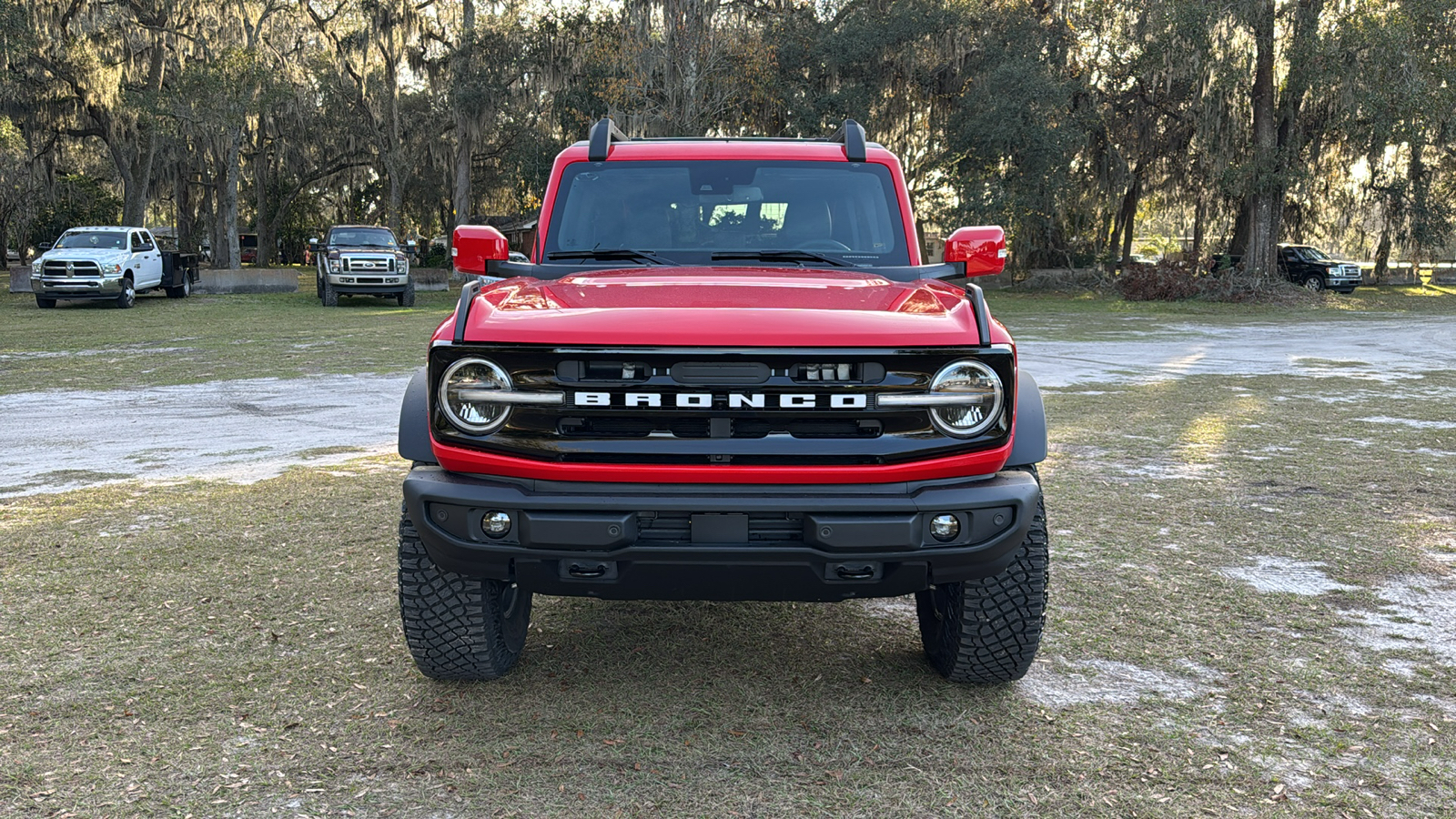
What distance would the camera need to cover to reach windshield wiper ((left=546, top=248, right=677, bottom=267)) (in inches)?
175

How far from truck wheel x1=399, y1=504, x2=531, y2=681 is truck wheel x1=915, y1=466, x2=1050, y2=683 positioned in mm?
1455

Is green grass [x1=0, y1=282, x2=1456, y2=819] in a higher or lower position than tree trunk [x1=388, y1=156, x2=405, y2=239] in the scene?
lower

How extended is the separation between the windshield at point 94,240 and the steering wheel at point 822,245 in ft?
80.1

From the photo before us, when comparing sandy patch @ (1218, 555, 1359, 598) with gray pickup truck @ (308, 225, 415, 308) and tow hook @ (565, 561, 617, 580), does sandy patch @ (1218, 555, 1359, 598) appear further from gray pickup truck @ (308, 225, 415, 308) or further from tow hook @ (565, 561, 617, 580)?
gray pickup truck @ (308, 225, 415, 308)

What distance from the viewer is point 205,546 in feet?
17.9

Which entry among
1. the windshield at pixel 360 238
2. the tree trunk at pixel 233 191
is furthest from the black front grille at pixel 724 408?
the tree trunk at pixel 233 191

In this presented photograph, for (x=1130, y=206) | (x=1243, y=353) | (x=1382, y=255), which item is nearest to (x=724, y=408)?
(x=1243, y=353)

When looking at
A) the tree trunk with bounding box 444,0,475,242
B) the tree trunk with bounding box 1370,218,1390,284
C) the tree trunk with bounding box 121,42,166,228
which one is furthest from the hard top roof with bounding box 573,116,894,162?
the tree trunk with bounding box 1370,218,1390,284

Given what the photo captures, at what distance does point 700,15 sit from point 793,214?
23999mm

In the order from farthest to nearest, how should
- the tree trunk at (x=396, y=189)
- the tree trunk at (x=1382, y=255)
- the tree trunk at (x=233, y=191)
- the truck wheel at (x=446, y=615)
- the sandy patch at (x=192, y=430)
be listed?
the tree trunk at (x=396, y=189) < the tree trunk at (x=1382, y=255) < the tree trunk at (x=233, y=191) < the sandy patch at (x=192, y=430) < the truck wheel at (x=446, y=615)

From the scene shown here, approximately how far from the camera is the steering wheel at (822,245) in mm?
4566

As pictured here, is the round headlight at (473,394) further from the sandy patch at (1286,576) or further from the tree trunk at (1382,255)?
the tree trunk at (1382,255)

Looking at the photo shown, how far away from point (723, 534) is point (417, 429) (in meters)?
1.05

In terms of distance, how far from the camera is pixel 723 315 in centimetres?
322
